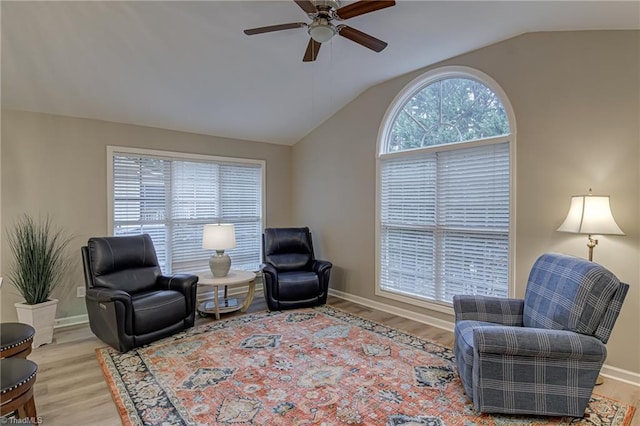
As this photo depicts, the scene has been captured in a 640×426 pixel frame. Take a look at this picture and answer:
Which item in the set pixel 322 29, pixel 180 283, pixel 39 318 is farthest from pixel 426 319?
pixel 39 318

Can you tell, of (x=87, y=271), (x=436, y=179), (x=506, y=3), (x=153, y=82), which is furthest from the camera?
(x=436, y=179)

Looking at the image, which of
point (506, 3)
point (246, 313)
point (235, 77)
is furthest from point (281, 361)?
point (506, 3)

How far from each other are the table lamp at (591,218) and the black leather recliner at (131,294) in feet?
11.9

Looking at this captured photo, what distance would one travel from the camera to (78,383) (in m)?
2.63

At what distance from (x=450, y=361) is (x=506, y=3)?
9.79 feet

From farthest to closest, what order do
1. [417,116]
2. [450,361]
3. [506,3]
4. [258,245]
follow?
[258,245], [417,116], [450,361], [506,3]

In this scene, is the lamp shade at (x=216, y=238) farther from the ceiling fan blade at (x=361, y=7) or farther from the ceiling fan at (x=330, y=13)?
the ceiling fan blade at (x=361, y=7)

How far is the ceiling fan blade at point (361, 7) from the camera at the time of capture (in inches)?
86.5

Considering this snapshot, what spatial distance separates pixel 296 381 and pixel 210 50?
3118 mm

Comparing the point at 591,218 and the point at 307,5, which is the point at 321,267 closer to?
the point at 591,218

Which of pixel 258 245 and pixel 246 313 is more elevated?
pixel 258 245

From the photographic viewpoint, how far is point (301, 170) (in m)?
5.82

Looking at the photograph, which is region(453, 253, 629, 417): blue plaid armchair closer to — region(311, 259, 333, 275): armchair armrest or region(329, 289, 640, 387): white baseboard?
region(329, 289, 640, 387): white baseboard

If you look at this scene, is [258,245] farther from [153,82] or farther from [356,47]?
[356,47]
